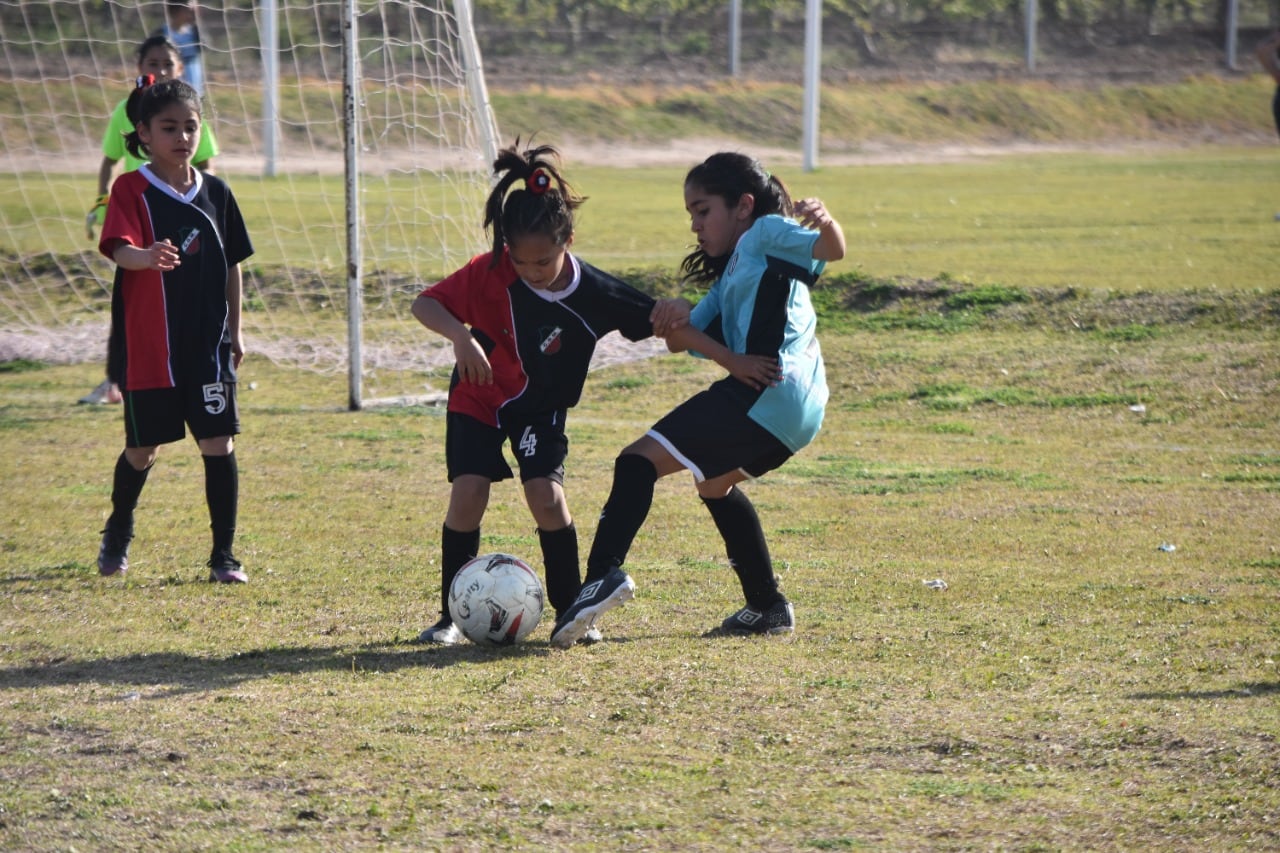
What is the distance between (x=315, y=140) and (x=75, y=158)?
665cm

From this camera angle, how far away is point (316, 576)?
6137mm

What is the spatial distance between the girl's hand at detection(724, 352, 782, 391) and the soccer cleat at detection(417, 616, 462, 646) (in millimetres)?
1259

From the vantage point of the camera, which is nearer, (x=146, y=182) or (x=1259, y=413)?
(x=146, y=182)

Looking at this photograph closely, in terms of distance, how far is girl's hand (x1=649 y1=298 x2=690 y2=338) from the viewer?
4.98 meters

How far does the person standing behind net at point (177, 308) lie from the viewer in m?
5.87

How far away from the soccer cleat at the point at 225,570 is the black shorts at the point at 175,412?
472mm

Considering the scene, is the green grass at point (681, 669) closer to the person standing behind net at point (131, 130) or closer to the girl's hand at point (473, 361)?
the girl's hand at point (473, 361)

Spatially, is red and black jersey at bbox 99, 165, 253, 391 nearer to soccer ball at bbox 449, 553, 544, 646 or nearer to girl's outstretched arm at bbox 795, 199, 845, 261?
soccer ball at bbox 449, 553, 544, 646

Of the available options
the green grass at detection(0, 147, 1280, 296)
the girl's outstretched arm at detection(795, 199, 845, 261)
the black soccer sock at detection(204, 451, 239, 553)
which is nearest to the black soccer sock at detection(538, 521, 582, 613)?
the girl's outstretched arm at detection(795, 199, 845, 261)

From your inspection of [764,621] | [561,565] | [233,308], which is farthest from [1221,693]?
[233,308]

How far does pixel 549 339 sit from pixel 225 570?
1818 mm

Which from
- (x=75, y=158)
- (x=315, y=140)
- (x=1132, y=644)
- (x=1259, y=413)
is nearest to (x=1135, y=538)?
(x=1132, y=644)

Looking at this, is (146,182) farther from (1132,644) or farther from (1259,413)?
(1259,413)

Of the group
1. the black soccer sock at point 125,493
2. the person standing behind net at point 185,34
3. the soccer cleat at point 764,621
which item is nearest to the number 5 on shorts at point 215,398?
the black soccer sock at point 125,493
